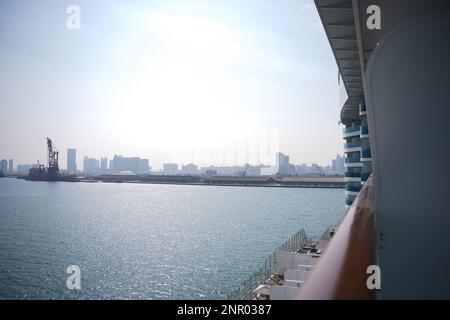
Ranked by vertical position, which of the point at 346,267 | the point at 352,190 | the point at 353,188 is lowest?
the point at 352,190

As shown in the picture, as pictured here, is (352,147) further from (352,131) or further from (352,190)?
(352,190)

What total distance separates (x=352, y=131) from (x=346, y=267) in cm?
2884

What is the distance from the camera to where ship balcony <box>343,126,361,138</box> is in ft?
91.3

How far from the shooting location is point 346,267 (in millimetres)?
1513

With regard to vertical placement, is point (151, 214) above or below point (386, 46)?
below

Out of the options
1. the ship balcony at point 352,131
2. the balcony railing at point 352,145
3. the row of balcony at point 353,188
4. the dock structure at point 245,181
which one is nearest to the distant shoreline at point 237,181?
the dock structure at point 245,181

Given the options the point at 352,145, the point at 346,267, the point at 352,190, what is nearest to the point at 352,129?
the point at 352,145

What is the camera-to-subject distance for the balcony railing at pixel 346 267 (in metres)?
1.35

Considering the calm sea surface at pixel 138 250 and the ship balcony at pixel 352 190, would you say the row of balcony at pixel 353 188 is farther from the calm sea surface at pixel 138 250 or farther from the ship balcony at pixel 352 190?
the calm sea surface at pixel 138 250

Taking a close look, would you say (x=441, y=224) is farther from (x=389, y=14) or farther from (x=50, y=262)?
(x=50, y=262)

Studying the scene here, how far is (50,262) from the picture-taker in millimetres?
27500

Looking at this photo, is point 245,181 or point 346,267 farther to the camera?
point 245,181

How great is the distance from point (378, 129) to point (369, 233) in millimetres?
631
